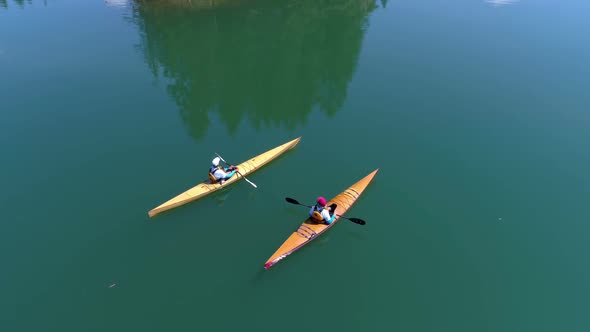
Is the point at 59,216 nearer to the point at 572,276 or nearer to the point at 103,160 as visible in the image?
the point at 103,160

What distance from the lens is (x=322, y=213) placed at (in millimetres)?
14250

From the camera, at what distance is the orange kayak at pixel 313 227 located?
44.0ft

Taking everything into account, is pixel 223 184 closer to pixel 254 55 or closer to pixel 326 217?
pixel 326 217

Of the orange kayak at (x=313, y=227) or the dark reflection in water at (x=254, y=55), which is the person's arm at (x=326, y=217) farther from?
the dark reflection in water at (x=254, y=55)

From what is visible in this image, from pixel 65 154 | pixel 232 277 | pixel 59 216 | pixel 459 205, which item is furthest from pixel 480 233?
pixel 65 154

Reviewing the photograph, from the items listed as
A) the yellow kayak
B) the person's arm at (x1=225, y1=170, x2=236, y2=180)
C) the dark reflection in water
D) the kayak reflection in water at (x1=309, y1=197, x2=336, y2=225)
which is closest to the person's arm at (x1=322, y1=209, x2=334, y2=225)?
the kayak reflection in water at (x1=309, y1=197, x2=336, y2=225)

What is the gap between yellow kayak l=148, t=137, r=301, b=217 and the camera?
15.3 m

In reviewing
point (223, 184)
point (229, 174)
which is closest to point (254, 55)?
point (229, 174)

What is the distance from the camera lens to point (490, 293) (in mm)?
12820

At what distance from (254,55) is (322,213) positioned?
1876cm

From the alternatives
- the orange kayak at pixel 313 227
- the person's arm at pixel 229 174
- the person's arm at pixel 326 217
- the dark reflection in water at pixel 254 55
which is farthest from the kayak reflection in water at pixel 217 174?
the person's arm at pixel 326 217

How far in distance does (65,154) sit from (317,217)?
1345 centimetres

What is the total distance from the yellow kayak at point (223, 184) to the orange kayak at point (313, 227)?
406cm

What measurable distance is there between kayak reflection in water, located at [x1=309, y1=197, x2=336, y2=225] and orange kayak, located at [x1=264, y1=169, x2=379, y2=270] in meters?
0.23
